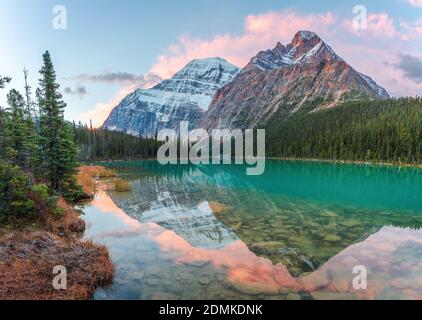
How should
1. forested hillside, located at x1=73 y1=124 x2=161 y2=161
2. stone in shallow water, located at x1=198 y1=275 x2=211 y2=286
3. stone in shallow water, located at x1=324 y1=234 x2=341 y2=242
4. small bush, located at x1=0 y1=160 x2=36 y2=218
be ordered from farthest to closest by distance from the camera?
forested hillside, located at x1=73 y1=124 x2=161 y2=161
stone in shallow water, located at x1=324 y1=234 x2=341 y2=242
small bush, located at x1=0 y1=160 x2=36 y2=218
stone in shallow water, located at x1=198 y1=275 x2=211 y2=286

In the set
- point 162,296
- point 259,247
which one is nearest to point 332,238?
point 259,247

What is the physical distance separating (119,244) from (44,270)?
683 centimetres

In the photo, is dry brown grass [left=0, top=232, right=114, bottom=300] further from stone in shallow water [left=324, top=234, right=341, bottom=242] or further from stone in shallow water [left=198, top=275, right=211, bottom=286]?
stone in shallow water [left=324, top=234, right=341, bottom=242]

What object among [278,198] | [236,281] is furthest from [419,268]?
[278,198]

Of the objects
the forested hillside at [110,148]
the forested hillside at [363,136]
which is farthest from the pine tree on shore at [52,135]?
the forested hillside at [110,148]

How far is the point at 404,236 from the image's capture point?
2080cm

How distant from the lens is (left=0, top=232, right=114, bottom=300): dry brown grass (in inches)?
419

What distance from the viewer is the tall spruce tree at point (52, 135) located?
91.1 feet

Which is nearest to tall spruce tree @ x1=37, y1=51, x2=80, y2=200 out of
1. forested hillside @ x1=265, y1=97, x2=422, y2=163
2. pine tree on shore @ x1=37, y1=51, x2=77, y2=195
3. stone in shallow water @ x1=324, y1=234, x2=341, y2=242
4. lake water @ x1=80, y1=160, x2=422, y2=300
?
pine tree on shore @ x1=37, y1=51, x2=77, y2=195

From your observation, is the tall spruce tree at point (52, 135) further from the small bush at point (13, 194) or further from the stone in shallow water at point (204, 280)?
the stone in shallow water at point (204, 280)

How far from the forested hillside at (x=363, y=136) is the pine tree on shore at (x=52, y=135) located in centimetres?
9949

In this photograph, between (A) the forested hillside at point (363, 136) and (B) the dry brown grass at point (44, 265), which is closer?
(B) the dry brown grass at point (44, 265)

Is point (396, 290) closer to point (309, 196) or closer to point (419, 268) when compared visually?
point (419, 268)

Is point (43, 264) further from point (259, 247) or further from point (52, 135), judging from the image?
point (52, 135)
